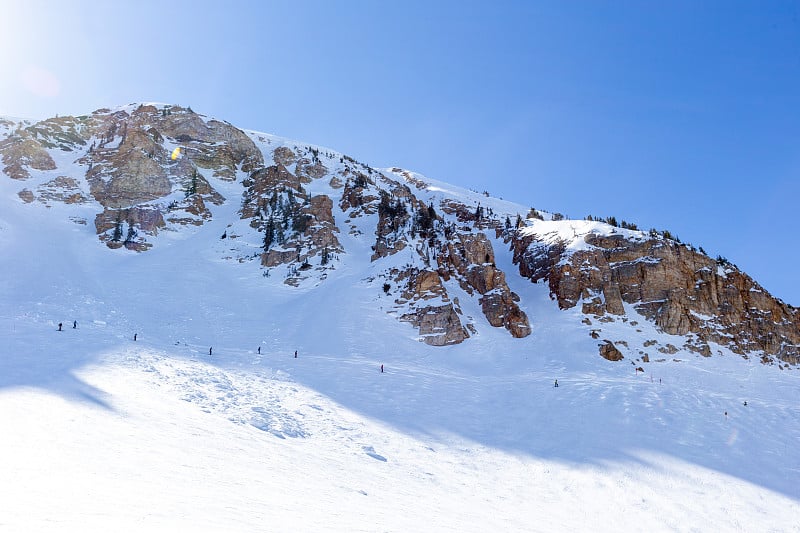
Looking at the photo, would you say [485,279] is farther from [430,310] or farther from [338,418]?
[338,418]

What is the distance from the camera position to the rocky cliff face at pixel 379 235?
4731 centimetres

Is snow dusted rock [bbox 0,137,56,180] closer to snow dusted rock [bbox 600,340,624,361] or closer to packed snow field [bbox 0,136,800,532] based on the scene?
packed snow field [bbox 0,136,800,532]

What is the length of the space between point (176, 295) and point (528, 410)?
114ft

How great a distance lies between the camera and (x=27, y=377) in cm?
1680

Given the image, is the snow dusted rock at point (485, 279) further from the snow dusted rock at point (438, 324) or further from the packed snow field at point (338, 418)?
the snow dusted rock at point (438, 324)

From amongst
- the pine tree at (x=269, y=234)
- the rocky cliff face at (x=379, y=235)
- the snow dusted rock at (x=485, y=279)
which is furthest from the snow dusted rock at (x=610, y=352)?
the pine tree at (x=269, y=234)

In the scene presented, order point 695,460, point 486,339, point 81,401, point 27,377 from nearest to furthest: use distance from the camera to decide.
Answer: point 81,401
point 27,377
point 695,460
point 486,339

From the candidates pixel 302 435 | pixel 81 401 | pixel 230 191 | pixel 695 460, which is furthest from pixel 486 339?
pixel 230 191

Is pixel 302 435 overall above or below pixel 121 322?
below

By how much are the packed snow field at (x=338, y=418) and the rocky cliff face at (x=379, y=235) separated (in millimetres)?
2799

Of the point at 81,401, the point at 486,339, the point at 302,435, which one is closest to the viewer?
the point at 81,401

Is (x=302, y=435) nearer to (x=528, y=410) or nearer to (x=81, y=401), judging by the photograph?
(x=81, y=401)

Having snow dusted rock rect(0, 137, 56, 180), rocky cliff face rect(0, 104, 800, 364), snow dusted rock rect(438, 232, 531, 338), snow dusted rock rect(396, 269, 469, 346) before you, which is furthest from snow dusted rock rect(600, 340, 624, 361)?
snow dusted rock rect(0, 137, 56, 180)

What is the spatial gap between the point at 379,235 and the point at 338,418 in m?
44.8
